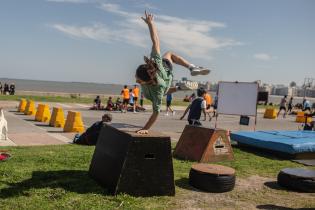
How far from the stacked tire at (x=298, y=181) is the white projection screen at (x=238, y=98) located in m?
9.14

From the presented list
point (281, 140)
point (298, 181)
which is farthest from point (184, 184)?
point (281, 140)

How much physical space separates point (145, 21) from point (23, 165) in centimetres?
381

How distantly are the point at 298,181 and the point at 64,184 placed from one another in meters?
4.39

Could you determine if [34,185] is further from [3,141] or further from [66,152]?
[3,141]

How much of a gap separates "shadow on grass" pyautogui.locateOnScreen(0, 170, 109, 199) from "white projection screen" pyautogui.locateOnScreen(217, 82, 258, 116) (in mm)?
10945

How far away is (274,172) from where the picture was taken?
9570mm

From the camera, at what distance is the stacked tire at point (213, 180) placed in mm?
7234

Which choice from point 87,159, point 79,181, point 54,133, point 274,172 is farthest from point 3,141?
point 274,172

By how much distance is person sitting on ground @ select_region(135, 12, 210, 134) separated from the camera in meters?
6.80

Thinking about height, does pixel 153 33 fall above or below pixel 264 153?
above

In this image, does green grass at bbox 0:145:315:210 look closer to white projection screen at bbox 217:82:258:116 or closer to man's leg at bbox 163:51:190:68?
man's leg at bbox 163:51:190:68

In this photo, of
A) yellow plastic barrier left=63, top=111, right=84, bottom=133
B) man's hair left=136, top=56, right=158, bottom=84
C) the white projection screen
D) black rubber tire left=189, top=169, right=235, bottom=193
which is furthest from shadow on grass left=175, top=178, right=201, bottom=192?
the white projection screen

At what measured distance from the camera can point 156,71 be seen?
6801mm

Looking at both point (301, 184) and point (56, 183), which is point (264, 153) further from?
point (56, 183)
